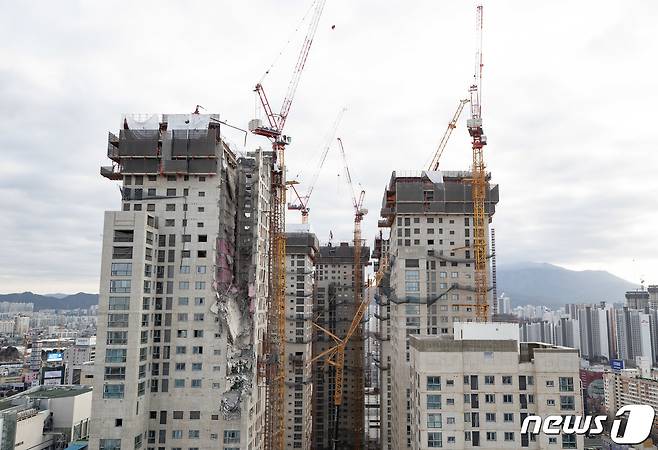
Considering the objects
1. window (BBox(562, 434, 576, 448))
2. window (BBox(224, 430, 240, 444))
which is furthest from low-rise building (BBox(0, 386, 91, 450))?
window (BBox(562, 434, 576, 448))

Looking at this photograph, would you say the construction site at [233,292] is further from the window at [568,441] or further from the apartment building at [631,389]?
the apartment building at [631,389]

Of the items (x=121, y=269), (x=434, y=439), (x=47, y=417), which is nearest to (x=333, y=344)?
(x=47, y=417)

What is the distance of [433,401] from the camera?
172 feet

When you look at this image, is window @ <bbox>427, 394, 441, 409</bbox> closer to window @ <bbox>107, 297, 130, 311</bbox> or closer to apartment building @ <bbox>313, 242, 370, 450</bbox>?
window @ <bbox>107, 297, 130, 311</bbox>

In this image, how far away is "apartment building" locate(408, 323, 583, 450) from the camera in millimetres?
51500

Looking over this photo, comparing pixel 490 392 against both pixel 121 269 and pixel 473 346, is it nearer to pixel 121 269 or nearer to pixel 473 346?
pixel 473 346

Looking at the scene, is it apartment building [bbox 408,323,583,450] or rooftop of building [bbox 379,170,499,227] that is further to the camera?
rooftop of building [bbox 379,170,499,227]

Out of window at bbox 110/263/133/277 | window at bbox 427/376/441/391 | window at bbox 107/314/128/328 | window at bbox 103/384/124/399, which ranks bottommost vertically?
window at bbox 103/384/124/399

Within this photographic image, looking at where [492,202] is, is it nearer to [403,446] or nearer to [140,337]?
[403,446]

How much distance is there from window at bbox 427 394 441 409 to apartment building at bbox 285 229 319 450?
68564mm

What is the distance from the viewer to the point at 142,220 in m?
64.0

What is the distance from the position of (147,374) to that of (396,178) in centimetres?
5581

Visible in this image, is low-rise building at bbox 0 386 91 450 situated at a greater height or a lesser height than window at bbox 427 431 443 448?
lesser

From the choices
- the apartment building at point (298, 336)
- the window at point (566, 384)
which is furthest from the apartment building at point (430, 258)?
the window at point (566, 384)
